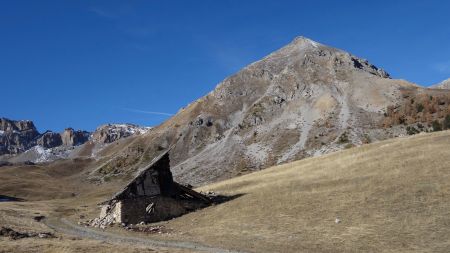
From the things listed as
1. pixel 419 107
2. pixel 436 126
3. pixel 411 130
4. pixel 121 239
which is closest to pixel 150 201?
pixel 121 239

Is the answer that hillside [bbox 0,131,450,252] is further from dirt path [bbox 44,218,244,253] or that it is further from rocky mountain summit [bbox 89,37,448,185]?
rocky mountain summit [bbox 89,37,448,185]

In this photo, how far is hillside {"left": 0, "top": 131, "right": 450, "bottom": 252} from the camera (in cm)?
3481

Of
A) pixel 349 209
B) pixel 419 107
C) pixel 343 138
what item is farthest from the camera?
pixel 419 107

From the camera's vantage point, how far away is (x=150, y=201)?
54500mm

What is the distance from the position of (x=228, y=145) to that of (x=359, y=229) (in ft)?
446

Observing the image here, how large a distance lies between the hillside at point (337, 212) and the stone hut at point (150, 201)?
8.40 feet

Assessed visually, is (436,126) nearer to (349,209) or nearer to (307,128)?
(307,128)

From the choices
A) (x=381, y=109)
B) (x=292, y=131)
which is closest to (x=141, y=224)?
(x=292, y=131)

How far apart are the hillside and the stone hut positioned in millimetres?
2559

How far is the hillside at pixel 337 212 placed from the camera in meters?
34.8

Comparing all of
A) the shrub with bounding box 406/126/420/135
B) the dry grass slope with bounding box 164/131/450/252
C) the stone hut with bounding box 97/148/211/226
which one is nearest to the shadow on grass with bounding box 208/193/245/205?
the stone hut with bounding box 97/148/211/226

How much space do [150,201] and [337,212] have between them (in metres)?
20.9

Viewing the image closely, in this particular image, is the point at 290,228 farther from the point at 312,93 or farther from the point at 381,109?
the point at 312,93

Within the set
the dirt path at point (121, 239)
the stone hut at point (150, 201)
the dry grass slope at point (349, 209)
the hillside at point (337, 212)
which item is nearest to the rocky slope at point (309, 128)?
the hillside at point (337, 212)
